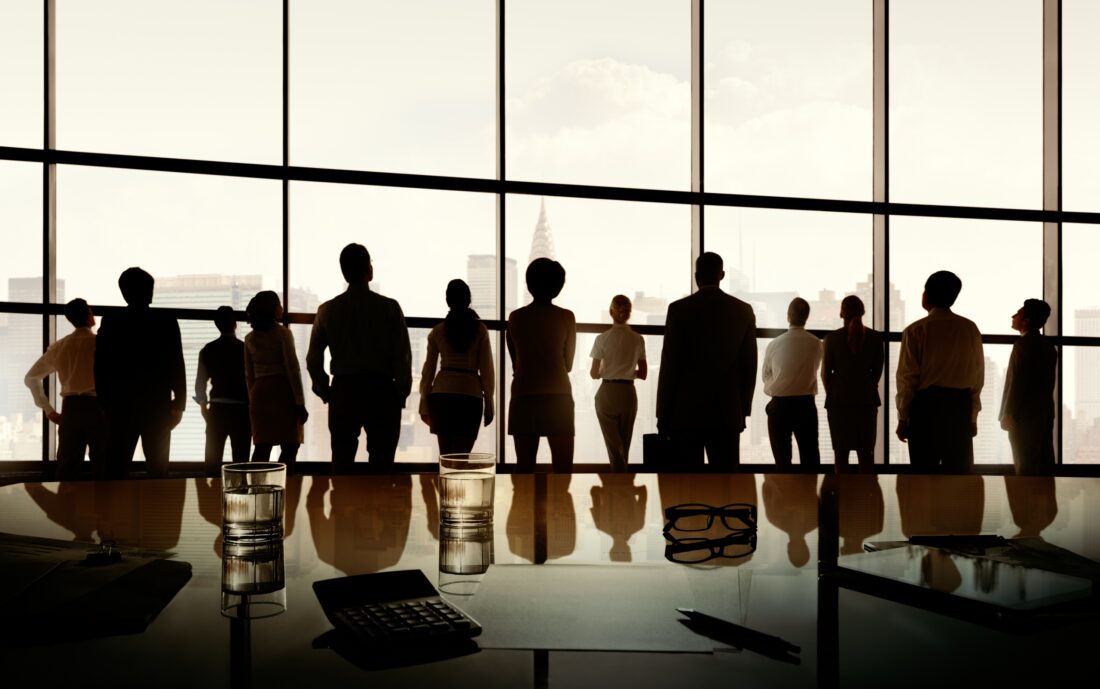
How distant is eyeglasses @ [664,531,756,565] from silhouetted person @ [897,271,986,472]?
266cm

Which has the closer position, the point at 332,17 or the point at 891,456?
the point at 332,17

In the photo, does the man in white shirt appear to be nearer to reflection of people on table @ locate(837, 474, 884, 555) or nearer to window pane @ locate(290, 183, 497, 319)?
window pane @ locate(290, 183, 497, 319)

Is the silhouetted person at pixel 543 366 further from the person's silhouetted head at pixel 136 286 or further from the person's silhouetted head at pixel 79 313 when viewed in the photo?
the person's silhouetted head at pixel 79 313

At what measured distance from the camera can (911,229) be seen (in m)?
6.61

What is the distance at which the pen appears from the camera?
64 centimetres

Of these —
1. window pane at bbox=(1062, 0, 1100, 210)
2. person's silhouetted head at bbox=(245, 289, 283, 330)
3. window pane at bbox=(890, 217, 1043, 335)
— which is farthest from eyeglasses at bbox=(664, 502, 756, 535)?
window pane at bbox=(1062, 0, 1100, 210)

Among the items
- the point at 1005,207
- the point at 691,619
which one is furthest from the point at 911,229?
the point at 691,619

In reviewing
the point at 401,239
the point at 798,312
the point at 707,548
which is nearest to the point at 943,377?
the point at 798,312

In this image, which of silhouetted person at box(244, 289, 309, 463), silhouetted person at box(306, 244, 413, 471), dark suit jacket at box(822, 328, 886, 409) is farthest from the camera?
dark suit jacket at box(822, 328, 886, 409)

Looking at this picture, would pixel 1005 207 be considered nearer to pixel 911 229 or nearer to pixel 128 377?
pixel 911 229

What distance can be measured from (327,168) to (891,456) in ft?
15.9

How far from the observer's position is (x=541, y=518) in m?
1.29

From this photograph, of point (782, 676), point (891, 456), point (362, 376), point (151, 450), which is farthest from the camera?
point (891, 456)

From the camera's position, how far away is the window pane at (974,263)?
21.6 feet
